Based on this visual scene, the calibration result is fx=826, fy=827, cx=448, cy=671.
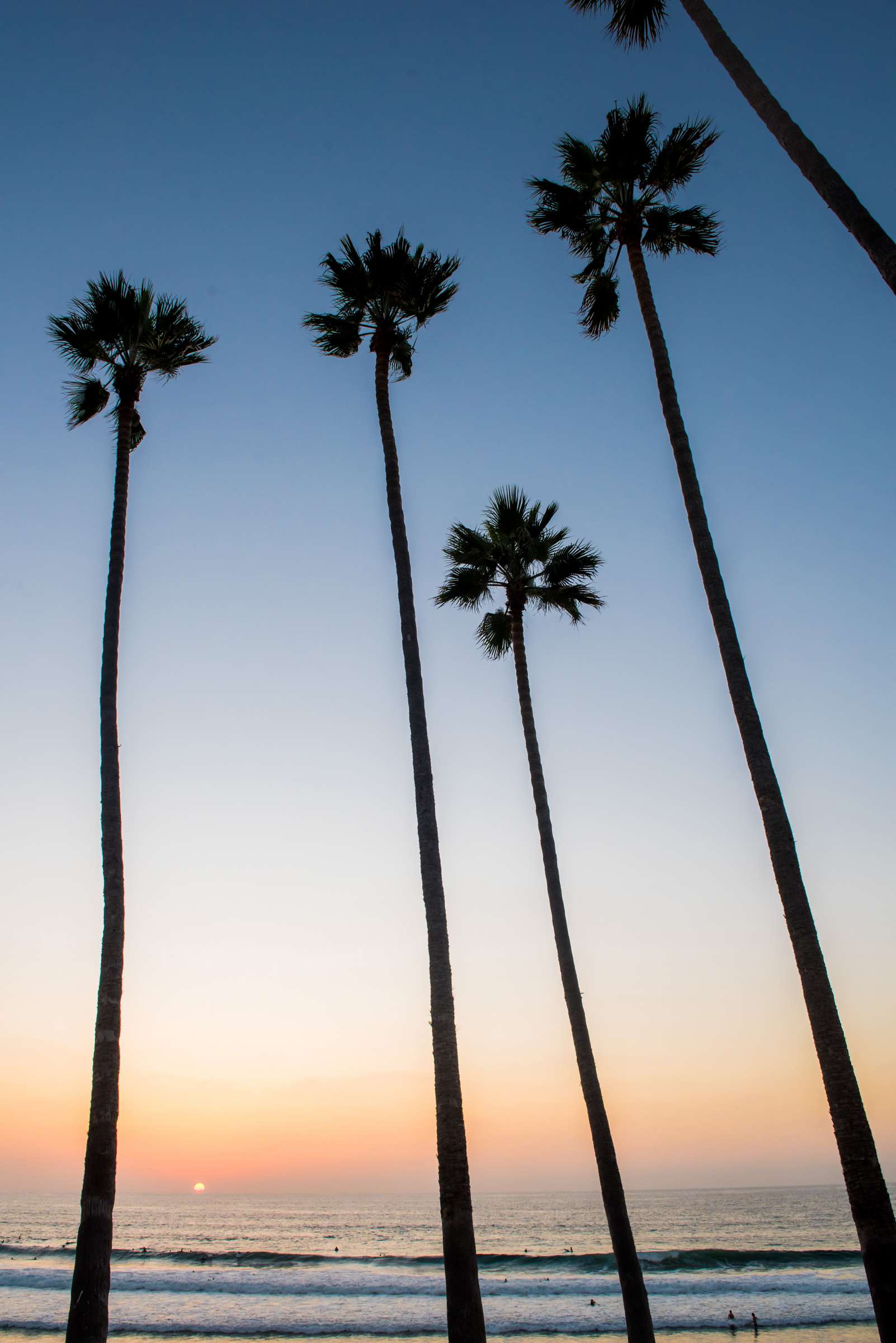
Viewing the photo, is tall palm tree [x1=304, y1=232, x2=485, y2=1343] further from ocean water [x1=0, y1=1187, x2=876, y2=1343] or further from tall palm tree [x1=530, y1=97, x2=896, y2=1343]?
ocean water [x1=0, y1=1187, x2=876, y2=1343]

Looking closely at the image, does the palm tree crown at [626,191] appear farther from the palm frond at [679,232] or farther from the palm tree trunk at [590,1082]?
the palm tree trunk at [590,1082]

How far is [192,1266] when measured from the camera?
134 ft

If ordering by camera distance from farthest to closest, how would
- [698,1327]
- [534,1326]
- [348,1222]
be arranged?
[348,1222]
[534,1326]
[698,1327]

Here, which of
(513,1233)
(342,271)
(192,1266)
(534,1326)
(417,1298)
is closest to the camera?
(342,271)

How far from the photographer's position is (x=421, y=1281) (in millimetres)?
36719

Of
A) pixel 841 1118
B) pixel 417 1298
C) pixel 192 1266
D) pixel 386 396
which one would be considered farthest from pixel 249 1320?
pixel 386 396

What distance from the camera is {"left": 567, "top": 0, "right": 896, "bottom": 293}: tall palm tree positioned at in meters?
7.13

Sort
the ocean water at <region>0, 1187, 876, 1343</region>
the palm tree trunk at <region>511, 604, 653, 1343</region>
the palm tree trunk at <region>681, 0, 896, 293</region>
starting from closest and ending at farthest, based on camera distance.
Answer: the palm tree trunk at <region>681, 0, 896, 293</region> → the palm tree trunk at <region>511, 604, 653, 1343</region> → the ocean water at <region>0, 1187, 876, 1343</region>

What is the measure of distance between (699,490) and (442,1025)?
7.87 metres

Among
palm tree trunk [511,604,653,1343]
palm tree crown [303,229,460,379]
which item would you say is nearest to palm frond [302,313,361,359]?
palm tree crown [303,229,460,379]

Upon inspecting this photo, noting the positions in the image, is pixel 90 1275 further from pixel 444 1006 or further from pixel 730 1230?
pixel 730 1230

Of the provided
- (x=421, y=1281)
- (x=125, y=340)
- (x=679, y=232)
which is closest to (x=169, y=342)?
(x=125, y=340)

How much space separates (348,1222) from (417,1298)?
6172 cm

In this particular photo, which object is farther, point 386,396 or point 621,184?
point 386,396
